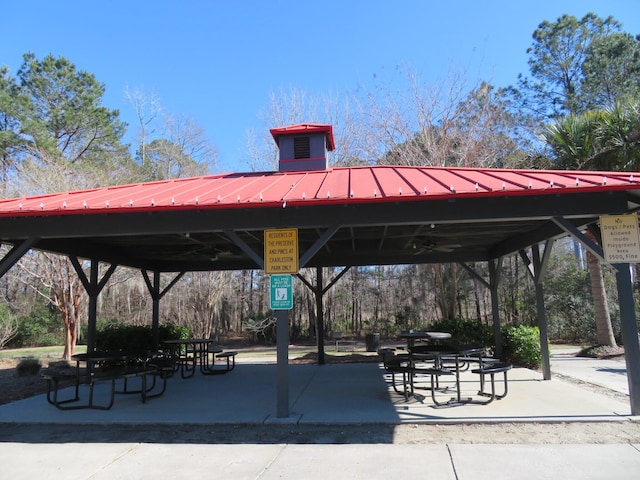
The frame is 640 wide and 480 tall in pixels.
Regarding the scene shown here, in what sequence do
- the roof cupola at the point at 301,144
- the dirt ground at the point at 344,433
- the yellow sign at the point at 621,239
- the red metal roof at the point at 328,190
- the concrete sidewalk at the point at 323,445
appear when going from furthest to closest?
the roof cupola at the point at 301,144, the yellow sign at the point at 621,239, the red metal roof at the point at 328,190, the dirt ground at the point at 344,433, the concrete sidewalk at the point at 323,445

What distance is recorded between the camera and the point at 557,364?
11070mm

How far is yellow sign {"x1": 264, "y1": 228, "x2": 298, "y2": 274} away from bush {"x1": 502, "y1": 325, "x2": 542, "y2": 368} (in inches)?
279

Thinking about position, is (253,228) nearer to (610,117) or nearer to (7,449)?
(7,449)

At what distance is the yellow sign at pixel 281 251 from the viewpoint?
6.08 metres

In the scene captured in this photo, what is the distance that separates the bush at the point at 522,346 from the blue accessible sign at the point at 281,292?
701cm

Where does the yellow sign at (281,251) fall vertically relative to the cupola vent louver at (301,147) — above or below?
below

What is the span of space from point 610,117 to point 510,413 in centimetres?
954

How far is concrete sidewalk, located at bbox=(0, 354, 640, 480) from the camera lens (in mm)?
4102

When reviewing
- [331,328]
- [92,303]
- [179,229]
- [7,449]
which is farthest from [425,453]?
[331,328]

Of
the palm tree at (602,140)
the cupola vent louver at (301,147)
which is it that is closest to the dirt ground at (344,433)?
the cupola vent louver at (301,147)

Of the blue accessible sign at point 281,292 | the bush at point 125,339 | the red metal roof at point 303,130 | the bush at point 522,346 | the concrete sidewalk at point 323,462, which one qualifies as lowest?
the concrete sidewalk at point 323,462

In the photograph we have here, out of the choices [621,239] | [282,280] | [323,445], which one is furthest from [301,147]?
[323,445]

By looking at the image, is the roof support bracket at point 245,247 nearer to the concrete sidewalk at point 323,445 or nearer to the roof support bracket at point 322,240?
the roof support bracket at point 322,240

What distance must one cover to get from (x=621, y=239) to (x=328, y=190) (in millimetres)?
3871
